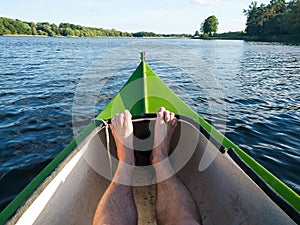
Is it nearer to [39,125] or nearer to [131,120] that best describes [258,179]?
[131,120]

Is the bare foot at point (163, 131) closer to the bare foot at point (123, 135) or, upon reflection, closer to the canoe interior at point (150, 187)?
the canoe interior at point (150, 187)

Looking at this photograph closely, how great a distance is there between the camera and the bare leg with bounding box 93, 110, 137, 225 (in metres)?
1.74

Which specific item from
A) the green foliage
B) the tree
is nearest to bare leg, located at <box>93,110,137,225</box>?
the green foliage

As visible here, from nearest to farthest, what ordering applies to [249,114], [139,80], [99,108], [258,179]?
[258,179] < [139,80] < [249,114] < [99,108]

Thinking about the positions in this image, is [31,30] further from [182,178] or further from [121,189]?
[121,189]

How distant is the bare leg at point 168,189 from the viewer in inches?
68.6

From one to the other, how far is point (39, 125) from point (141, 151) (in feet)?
12.1

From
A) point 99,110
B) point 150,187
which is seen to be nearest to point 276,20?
point 99,110

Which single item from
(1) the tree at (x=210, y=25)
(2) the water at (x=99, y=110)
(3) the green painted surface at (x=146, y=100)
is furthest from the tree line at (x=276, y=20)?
(3) the green painted surface at (x=146, y=100)

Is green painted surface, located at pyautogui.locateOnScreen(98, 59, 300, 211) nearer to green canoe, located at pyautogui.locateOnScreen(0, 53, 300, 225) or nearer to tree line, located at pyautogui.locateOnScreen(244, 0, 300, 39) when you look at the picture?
green canoe, located at pyautogui.locateOnScreen(0, 53, 300, 225)

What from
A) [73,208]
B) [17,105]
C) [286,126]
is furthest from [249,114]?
[17,105]

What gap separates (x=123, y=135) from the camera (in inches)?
97.0

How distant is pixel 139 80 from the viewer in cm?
461

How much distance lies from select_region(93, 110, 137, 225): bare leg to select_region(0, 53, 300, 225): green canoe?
164 mm
